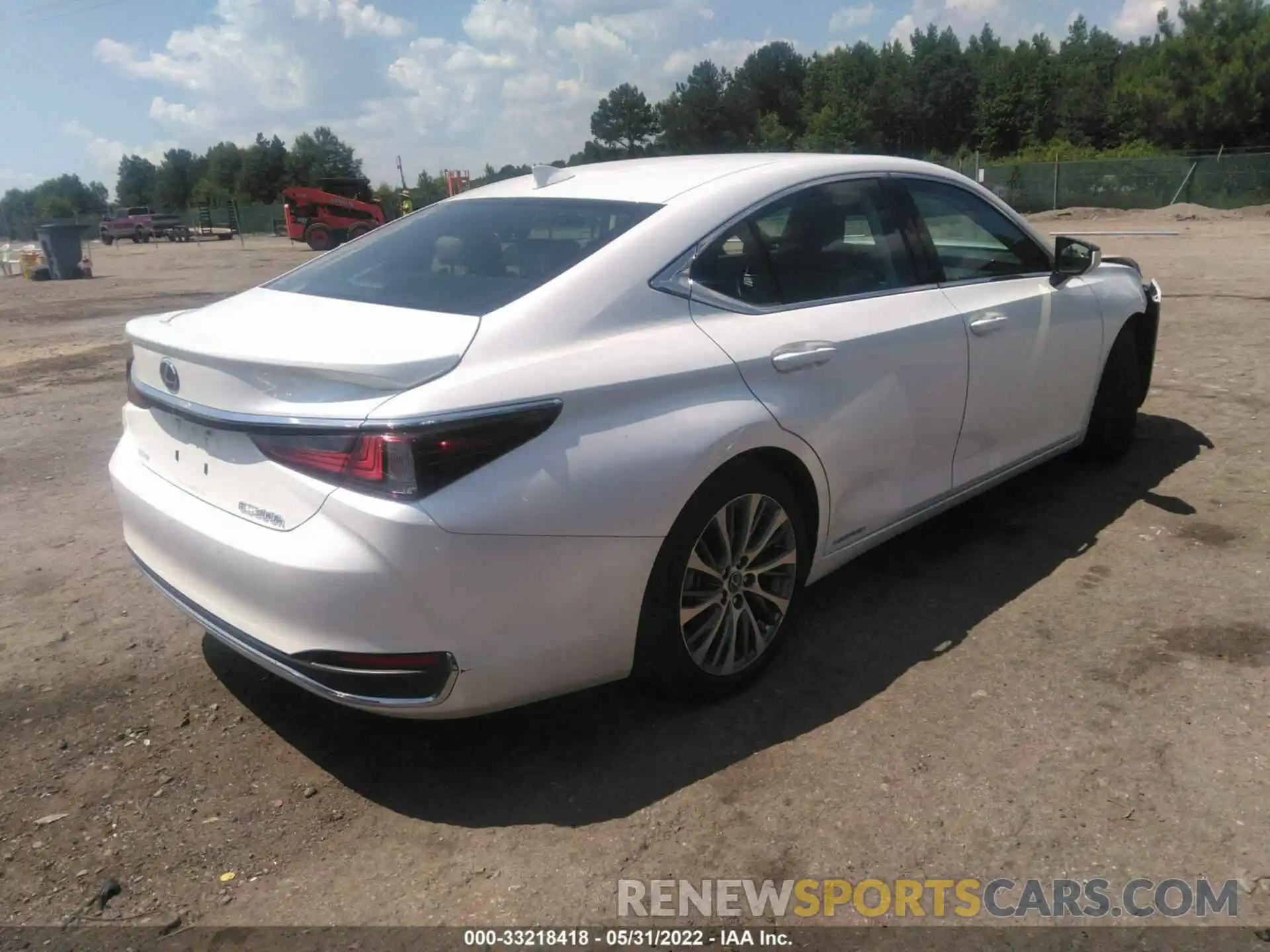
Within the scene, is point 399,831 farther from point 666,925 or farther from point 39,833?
point 39,833

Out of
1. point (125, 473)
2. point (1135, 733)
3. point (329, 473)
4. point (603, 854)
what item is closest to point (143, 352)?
point (125, 473)

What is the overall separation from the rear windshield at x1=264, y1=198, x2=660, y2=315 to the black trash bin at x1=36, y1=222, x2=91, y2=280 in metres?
24.9

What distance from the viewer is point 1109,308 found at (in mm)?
4930

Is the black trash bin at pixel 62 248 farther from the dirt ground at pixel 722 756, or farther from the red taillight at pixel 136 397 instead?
the red taillight at pixel 136 397

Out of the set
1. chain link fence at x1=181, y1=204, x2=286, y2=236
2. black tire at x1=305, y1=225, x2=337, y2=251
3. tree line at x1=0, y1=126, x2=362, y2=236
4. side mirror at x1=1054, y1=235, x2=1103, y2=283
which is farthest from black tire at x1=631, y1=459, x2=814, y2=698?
tree line at x1=0, y1=126, x2=362, y2=236

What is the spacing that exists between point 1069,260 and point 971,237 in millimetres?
589

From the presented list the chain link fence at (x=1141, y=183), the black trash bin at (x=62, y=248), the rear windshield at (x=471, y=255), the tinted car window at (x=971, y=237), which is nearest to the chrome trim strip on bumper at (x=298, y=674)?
the rear windshield at (x=471, y=255)

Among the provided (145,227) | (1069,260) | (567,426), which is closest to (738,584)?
(567,426)

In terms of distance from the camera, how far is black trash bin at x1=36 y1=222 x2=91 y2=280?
2462 cm

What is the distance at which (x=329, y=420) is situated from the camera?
2475 mm

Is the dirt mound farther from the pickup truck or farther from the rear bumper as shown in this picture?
the pickup truck

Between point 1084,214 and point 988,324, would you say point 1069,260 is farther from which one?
point 1084,214

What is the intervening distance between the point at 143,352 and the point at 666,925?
7.47ft

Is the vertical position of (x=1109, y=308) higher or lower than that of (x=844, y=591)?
higher
